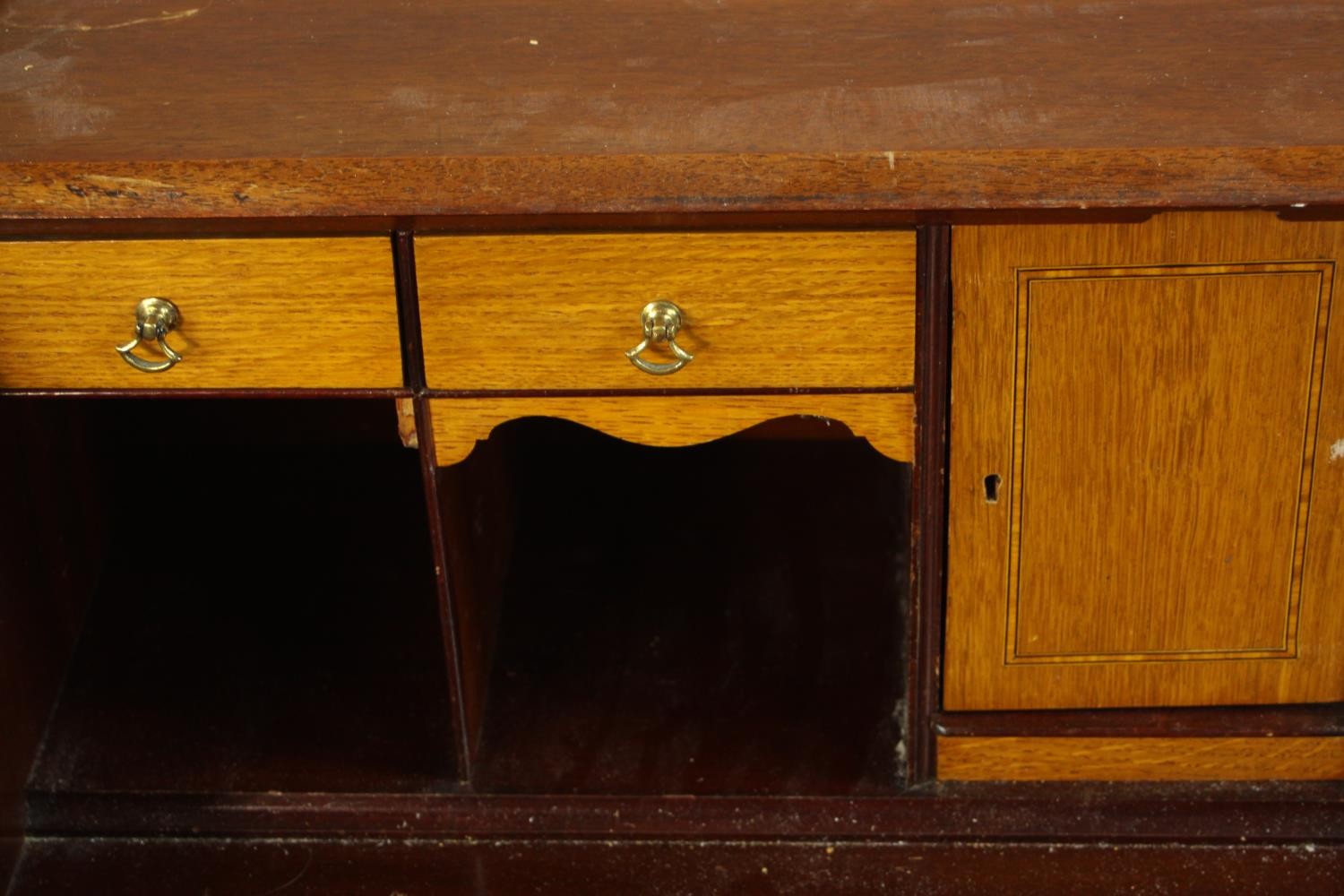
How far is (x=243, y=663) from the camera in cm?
162

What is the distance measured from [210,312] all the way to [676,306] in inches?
12.8

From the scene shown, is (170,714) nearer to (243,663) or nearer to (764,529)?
(243,663)

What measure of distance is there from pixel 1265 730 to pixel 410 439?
69 centimetres

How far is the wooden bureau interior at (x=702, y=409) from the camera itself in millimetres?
1191

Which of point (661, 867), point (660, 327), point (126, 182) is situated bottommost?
point (661, 867)

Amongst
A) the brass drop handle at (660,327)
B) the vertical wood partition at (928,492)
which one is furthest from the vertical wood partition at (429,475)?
the vertical wood partition at (928,492)

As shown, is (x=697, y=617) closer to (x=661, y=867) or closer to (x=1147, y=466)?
(x=661, y=867)

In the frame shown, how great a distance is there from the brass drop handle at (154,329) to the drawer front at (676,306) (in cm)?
18

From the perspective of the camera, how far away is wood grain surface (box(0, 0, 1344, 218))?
1.15 metres

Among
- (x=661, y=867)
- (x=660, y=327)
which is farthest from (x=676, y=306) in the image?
(x=661, y=867)

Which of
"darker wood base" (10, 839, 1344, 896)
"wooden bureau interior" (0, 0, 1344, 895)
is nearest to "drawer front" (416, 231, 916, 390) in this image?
"wooden bureau interior" (0, 0, 1344, 895)

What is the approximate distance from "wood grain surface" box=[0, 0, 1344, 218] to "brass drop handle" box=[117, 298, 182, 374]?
0.07 meters

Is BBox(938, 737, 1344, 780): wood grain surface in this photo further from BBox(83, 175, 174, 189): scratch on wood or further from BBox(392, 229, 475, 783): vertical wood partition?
BBox(83, 175, 174, 189): scratch on wood

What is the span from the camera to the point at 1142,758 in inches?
55.5
